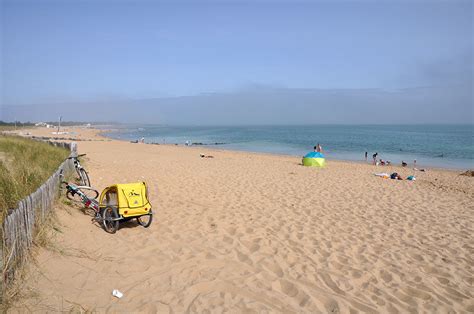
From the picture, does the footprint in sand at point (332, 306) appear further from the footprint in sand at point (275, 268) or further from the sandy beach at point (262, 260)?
the footprint in sand at point (275, 268)

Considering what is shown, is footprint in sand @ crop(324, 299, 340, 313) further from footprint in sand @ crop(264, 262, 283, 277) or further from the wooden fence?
the wooden fence

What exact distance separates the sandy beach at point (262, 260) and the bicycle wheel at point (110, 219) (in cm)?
17

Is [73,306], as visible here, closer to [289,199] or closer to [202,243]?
[202,243]

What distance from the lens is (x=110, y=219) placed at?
5.82 m

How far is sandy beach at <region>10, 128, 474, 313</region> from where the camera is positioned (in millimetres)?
3836

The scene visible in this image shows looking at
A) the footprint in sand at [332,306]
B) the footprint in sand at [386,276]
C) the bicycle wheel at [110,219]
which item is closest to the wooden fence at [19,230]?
the bicycle wheel at [110,219]

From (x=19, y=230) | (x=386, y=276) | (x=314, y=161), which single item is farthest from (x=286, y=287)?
(x=314, y=161)

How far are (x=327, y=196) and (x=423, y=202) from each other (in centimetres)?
269

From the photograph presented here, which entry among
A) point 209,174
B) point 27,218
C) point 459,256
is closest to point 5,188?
point 27,218

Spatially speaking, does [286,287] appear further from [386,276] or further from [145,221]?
[145,221]

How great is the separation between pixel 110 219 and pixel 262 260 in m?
2.69

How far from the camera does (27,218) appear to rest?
4.13 metres

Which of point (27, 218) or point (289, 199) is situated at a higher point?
point (27, 218)

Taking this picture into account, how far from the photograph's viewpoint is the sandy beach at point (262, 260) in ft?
12.6
